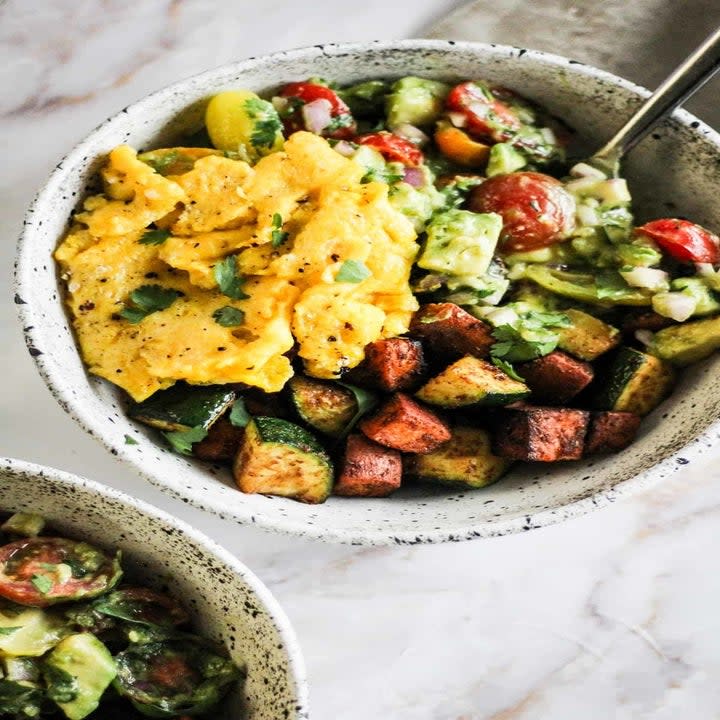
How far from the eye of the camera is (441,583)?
248 centimetres

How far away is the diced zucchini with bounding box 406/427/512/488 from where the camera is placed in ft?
7.23

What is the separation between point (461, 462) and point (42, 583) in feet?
2.75

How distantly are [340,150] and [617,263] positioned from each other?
24.8 inches

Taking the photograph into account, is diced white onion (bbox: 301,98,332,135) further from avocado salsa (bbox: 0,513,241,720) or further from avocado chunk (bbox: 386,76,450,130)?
avocado salsa (bbox: 0,513,241,720)

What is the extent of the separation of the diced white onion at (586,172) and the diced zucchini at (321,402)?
0.72 m

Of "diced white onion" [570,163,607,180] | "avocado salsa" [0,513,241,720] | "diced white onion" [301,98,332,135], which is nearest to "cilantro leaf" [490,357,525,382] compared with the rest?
"diced white onion" [570,163,607,180]

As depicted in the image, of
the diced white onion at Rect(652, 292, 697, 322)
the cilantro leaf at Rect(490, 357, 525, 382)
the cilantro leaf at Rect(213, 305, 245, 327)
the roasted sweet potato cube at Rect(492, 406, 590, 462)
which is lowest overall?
the roasted sweet potato cube at Rect(492, 406, 590, 462)

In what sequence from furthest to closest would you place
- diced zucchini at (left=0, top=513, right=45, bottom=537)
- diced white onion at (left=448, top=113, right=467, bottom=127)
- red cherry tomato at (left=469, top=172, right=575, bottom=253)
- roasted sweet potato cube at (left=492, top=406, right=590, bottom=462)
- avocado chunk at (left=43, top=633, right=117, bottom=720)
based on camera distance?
diced white onion at (left=448, top=113, right=467, bottom=127), red cherry tomato at (left=469, top=172, right=575, bottom=253), roasted sweet potato cube at (left=492, top=406, right=590, bottom=462), diced zucchini at (left=0, top=513, right=45, bottom=537), avocado chunk at (left=43, top=633, right=117, bottom=720)

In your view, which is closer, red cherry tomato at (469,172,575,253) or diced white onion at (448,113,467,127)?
red cherry tomato at (469,172,575,253)

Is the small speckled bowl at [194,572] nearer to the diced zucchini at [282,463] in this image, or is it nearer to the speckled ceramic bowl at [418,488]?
the speckled ceramic bowl at [418,488]

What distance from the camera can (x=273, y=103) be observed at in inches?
93.0

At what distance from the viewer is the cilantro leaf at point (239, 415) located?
2.16m

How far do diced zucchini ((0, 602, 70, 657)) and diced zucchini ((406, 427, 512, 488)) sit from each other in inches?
29.8

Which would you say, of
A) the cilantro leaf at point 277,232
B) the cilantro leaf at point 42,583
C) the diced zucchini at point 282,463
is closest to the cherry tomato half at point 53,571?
the cilantro leaf at point 42,583
